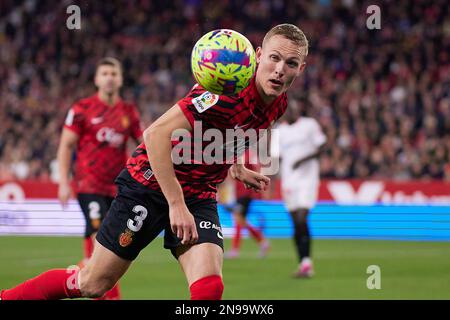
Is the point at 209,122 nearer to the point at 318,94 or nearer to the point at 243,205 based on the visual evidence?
the point at 243,205

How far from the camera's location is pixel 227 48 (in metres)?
4.89

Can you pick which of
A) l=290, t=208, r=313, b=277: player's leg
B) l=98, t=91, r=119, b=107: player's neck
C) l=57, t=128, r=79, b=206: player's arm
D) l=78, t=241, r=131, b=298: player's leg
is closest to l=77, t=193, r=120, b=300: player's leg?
l=57, t=128, r=79, b=206: player's arm

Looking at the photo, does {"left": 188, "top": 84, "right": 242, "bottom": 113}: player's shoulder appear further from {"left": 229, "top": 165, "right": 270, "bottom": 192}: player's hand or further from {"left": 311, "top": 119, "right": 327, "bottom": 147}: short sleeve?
{"left": 311, "top": 119, "right": 327, "bottom": 147}: short sleeve

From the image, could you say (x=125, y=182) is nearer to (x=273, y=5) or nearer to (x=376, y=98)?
Result: (x=376, y=98)

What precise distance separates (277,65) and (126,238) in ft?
4.70

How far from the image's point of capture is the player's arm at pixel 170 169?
16.5 ft

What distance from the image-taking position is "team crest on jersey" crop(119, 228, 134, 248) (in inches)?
217

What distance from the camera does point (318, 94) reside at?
20750 mm

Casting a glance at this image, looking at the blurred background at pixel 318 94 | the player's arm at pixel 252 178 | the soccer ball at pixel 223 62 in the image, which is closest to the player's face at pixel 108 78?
the player's arm at pixel 252 178

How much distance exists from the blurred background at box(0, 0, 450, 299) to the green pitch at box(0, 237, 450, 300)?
0.20m

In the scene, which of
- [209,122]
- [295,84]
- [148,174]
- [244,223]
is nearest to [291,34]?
[209,122]

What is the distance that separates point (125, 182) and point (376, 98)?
50.3ft

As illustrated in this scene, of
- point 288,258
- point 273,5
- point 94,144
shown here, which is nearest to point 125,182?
point 94,144
